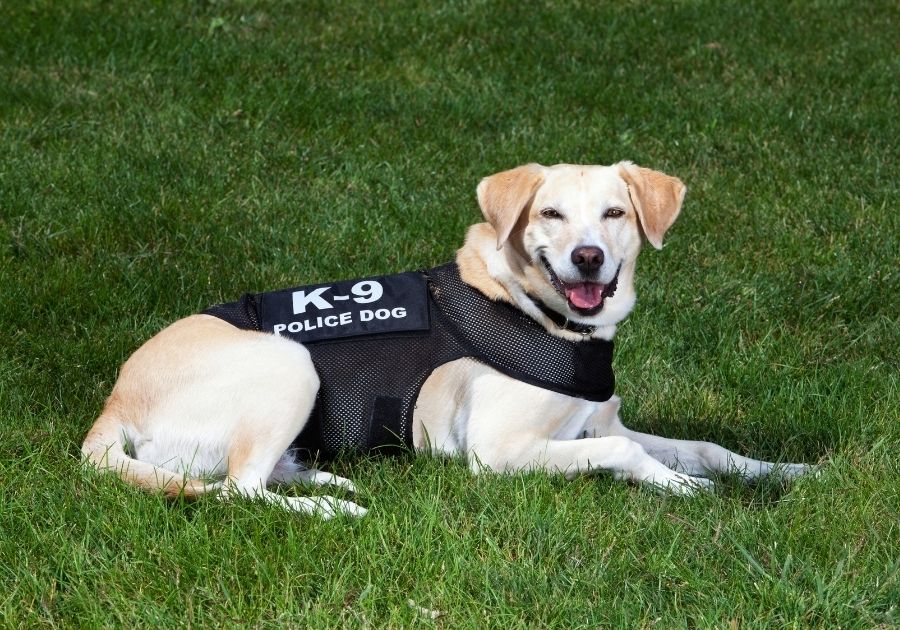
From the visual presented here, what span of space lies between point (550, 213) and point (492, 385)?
2.10ft

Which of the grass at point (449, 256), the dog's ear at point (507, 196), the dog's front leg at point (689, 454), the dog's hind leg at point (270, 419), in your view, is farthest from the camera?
the dog's front leg at point (689, 454)

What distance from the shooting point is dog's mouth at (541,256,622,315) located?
3.96 m

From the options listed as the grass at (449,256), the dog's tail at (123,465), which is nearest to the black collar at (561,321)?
the grass at (449,256)

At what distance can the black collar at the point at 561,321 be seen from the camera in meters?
4.13

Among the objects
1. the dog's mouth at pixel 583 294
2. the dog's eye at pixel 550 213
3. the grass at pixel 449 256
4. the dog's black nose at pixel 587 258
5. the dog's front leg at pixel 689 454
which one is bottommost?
the dog's front leg at pixel 689 454

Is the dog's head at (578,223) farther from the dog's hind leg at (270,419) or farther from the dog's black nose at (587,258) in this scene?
the dog's hind leg at (270,419)

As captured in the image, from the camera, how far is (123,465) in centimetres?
376

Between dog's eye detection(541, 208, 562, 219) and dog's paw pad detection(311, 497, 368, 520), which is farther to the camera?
dog's eye detection(541, 208, 562, 219)

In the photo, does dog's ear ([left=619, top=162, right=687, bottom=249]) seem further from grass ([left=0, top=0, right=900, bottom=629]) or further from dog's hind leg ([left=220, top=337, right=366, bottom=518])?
dog's hind leg ([left=220, top=337, right=366, bottom=518])

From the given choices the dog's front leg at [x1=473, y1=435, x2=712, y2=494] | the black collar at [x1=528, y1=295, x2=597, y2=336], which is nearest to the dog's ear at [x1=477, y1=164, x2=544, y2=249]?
the black collar at [x1=528, y1=295, x2=597, y2=336]

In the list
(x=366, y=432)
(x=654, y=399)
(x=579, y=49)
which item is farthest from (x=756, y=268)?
(x=579, y=49)

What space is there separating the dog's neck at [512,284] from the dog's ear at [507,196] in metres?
0.12

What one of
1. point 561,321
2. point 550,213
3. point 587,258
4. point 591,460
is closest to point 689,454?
point 591,460

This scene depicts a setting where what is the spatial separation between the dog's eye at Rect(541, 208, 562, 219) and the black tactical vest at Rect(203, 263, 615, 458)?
0.35 m
